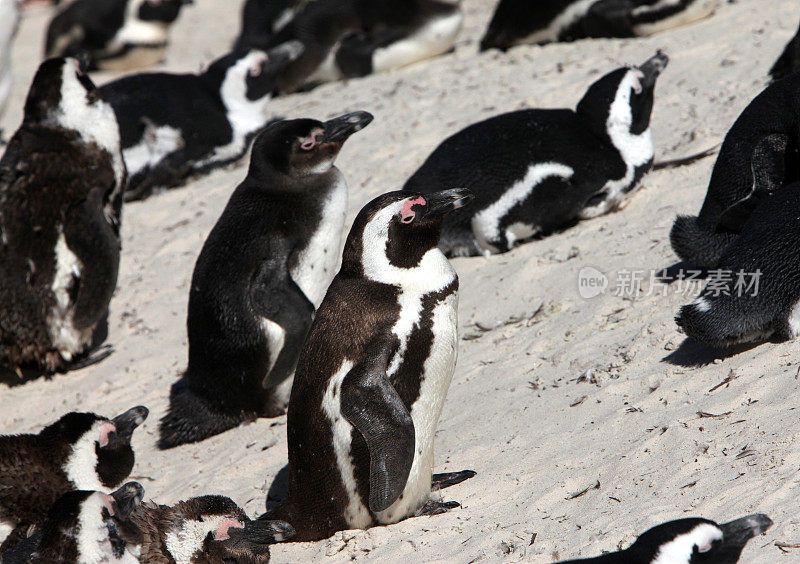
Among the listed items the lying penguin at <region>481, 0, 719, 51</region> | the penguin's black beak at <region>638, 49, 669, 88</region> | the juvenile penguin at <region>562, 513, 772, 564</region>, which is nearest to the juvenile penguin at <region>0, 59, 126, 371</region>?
the penguin's black beak at <region>638, 49, 669, 88</region>

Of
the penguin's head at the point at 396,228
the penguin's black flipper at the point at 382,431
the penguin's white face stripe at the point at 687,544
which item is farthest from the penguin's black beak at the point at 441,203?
the penguin's white face stripe at the point at 687,544

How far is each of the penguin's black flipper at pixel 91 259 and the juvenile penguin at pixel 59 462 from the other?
5.75ft

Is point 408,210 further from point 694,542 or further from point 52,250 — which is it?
point 52,250

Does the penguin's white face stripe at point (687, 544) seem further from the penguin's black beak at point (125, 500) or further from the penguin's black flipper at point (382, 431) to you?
the penguin's black beak at point (125, 500)

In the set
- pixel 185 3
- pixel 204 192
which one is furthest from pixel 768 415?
pixel 185 3

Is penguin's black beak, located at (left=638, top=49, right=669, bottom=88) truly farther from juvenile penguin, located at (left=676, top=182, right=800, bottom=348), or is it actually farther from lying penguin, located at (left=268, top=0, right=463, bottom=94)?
lying penguin, located at (left=268, top=0, right=463, bottom=94)

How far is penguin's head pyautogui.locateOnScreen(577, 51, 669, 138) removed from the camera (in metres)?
5.17

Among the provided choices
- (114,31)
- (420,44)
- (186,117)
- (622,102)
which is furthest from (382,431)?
(114,31)

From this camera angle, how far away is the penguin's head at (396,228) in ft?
10.6

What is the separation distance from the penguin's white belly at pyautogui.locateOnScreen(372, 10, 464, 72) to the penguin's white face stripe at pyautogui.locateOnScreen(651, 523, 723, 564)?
6.63 meters

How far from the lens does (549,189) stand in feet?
16.4

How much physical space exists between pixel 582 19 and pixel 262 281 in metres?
4.20

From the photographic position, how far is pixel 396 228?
3242 millimetres

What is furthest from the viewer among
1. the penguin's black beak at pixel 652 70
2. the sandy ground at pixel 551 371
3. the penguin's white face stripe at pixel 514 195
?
the penguin's black beak at pixel 652 70
